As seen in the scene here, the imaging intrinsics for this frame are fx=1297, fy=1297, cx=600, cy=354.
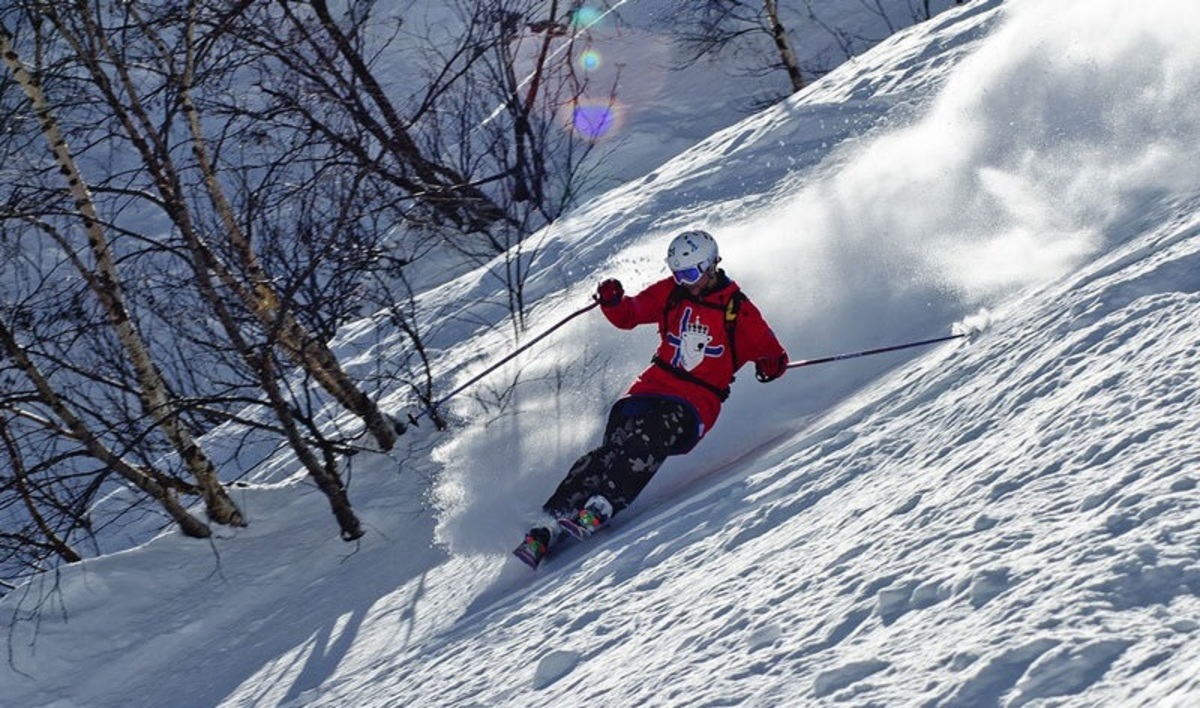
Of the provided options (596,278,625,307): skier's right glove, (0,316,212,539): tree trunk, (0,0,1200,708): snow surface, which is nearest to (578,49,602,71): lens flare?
(0,0,1200,708): snow surface

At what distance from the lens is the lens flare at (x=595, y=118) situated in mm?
19188

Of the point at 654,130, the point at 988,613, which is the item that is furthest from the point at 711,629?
the point at 654,130

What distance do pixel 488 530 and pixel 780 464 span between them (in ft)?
6.90

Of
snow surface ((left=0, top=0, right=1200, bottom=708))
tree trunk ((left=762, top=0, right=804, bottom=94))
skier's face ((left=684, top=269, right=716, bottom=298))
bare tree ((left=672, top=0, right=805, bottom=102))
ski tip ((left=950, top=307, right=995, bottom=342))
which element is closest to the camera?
snow surface ((left=0, top=0, right=1200, bottom=708))

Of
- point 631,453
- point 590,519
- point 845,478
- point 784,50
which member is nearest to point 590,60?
point 784,50

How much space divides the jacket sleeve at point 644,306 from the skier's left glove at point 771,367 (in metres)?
0.67

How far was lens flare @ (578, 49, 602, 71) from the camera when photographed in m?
21.6

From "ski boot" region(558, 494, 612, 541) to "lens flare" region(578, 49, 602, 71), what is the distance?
16425mm

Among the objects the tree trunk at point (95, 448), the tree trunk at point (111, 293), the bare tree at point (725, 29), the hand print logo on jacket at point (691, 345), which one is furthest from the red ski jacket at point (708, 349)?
the bare tree at point (725, 29)

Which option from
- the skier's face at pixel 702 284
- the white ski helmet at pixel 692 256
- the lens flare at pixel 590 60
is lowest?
the skier's face at pixel 702 284

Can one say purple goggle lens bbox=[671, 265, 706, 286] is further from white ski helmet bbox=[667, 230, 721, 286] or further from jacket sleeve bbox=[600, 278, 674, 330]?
jacket sleeve bbox=[600, 278, 674, 330]

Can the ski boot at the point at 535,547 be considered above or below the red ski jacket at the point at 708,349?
below

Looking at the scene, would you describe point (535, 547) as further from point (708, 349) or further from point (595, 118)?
point (595, 118)

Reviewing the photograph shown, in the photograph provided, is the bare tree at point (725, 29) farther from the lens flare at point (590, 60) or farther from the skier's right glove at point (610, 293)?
the skier's right glove at point (610, 293)
